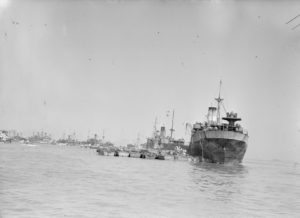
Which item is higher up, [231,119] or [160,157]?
[231,119]

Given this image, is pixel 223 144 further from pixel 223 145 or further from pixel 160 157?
pixel 160 157

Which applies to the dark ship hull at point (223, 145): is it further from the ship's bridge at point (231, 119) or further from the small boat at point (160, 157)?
the small boat at point (160, 157)

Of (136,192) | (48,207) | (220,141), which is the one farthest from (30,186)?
(220,141)

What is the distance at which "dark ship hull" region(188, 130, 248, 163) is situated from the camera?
92375 mm

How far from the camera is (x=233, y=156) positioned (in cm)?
9581

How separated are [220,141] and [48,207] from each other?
68937 mm

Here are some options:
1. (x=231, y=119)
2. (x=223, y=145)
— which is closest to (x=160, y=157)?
(x=231, y=119)

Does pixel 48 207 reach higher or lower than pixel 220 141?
lower

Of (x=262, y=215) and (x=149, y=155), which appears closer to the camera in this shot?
(x=262, y=215)

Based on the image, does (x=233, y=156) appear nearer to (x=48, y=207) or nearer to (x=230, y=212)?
(x=230, y=212)

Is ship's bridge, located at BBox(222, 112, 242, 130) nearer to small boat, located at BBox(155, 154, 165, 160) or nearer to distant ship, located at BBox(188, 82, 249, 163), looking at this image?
distant ship, located at BBox(188, 82, 249, 163)

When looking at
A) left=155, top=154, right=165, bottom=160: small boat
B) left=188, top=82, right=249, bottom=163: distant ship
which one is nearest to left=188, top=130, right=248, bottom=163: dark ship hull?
left=188, top=82, right=249, bottom=163: distant ship

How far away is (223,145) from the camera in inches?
3644

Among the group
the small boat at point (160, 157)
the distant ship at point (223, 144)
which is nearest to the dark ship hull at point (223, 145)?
the distant ship at point (223, 144)
